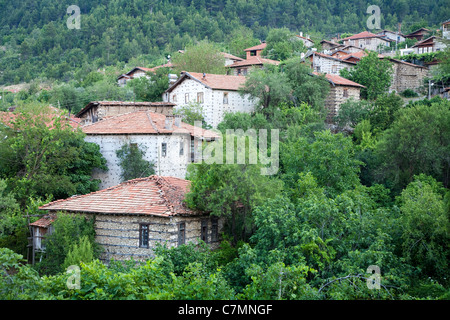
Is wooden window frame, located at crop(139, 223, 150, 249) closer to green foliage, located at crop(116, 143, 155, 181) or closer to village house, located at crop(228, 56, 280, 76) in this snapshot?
green foliage, located at crop(116, 143, 155, 181)

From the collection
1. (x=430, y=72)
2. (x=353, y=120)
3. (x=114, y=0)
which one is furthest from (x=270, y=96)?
(x=114, y=0)

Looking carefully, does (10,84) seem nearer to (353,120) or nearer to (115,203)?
(353,120)

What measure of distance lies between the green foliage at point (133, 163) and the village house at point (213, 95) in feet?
31.1

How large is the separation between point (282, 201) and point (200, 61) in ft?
110

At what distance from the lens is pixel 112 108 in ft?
129

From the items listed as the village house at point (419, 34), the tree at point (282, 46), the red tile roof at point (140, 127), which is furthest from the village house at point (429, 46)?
the red tile roof at point (140, 127)

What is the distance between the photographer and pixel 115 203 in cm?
2247

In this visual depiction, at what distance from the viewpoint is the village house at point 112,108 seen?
3891 cm

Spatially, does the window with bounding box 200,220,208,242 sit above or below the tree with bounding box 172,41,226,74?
below

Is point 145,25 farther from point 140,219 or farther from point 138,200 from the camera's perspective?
point 140,219

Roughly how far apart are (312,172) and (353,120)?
15.6 metres

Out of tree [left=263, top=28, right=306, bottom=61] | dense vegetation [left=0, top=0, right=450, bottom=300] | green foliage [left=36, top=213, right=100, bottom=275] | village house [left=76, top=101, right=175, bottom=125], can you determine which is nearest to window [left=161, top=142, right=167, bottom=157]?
dense vegetation [left=0, top=0, right=450, bottom=300]

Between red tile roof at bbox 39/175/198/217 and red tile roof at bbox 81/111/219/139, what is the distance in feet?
25.7

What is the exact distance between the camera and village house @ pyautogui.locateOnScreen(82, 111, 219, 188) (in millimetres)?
31859
